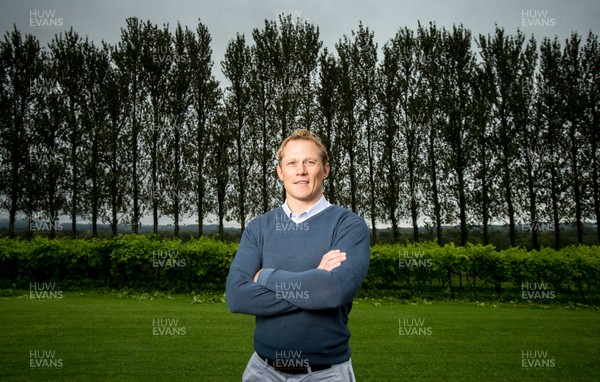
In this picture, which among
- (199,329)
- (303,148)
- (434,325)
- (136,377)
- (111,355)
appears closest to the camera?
(303,148)

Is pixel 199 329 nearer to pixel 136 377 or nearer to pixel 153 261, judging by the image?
pixel 136 377

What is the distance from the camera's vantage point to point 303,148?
103 inches

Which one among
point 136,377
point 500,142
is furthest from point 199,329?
point 500,142

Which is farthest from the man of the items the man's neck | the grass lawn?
the grass lawn

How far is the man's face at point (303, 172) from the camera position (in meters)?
2.57

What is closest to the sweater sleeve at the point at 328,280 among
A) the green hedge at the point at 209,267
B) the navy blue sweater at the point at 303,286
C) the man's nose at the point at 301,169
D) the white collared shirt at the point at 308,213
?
the navy blue sweater at the point at 303,286

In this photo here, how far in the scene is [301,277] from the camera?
91.0 inches

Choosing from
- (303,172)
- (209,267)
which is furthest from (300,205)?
(209,267)

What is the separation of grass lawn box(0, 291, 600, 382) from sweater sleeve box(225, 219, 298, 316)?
393 centimetres

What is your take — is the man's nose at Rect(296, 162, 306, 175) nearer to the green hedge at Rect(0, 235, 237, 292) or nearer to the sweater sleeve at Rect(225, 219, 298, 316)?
the sweater sleeve at Rect(225, 219, 298, 316)

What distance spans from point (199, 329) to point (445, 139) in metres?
26.1

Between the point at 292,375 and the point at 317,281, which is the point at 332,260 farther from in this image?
the point at 292,375

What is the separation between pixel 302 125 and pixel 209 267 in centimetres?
1647

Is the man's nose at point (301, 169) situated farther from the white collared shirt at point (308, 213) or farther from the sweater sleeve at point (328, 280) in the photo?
the sweater sleeve at point (328, 280)
